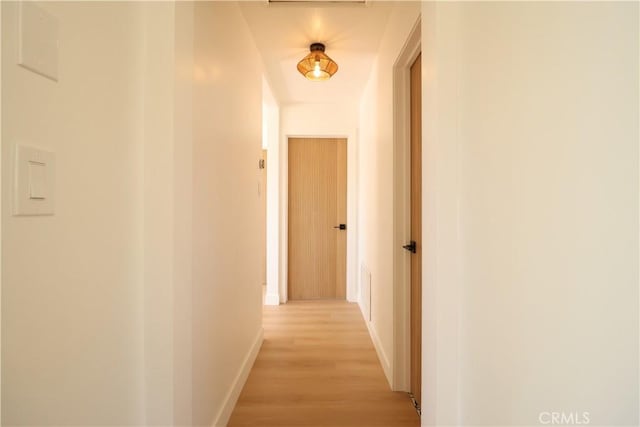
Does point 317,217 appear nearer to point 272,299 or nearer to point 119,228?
point 272,299

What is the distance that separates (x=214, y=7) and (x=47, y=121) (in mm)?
1097

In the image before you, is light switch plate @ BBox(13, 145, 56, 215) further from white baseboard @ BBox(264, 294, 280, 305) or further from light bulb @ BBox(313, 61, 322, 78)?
white baseboard @ BBox(264, 294, 280, 305)

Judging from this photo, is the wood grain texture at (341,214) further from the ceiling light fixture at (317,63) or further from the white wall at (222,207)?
the white wall at (222,207)

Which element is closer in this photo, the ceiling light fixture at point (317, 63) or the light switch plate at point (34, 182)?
the light switch plate at point (34, 182)

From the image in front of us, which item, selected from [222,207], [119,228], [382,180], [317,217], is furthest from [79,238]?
[317,217]

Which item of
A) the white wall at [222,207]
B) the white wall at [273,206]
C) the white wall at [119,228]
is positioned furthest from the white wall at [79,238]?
the white wall at [273,206]

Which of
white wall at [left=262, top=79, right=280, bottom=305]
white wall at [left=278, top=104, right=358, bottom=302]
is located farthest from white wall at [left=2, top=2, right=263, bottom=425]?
white wall at [left=278, top=104, right=358, bottom=302]

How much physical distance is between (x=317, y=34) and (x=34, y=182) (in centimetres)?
213

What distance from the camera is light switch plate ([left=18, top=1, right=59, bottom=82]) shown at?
59cm

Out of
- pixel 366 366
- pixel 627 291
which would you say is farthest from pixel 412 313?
pixel 627 291

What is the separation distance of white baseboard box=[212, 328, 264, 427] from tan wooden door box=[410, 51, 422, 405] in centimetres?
109

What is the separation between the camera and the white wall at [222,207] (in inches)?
48.9

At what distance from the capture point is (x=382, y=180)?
2.34m

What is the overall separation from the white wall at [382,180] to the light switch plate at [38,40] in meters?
1.45
